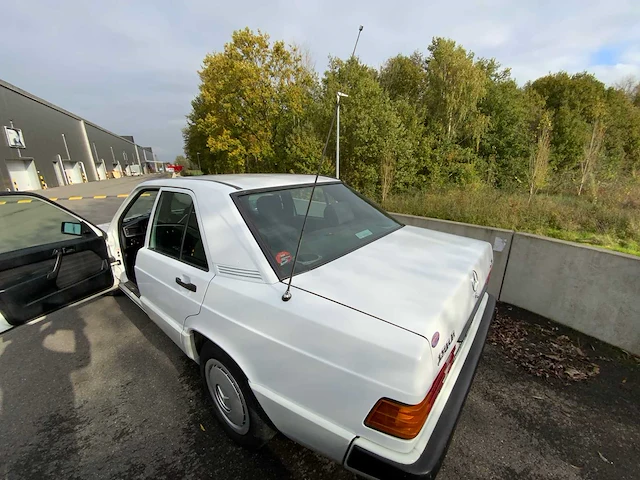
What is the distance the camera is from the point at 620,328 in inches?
109

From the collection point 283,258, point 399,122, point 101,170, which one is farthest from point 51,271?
point 101,170

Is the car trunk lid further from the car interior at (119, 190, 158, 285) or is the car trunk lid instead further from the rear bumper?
the car interior at (119, 190, 158, 285)

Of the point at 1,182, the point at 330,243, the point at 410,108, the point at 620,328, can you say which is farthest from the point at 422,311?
the point at 1,182

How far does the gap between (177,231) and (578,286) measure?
4077mm

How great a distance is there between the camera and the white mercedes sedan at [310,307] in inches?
47.0

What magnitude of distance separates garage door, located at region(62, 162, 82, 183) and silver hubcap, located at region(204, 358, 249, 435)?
4243 centimetres

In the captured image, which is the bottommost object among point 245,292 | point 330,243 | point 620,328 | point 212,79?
point 620,328

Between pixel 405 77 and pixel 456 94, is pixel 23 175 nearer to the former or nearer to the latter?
pixel 405 77

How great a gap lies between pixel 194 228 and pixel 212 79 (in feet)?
59.8

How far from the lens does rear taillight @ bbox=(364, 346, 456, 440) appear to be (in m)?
1.15

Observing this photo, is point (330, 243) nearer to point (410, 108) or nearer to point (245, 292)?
point (245, 292)

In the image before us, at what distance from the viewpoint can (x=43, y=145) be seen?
28.1 meters

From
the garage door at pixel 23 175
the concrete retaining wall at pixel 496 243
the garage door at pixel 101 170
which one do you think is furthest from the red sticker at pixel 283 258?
the garage door at pixel 101 170

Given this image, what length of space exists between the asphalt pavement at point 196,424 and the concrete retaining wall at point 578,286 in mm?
217
